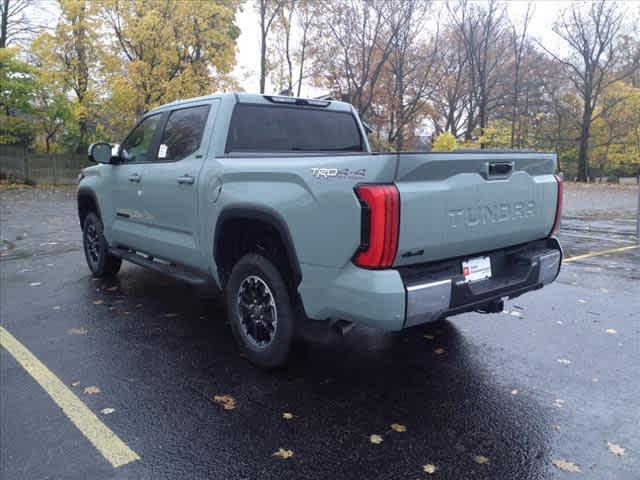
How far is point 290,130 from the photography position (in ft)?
15.5

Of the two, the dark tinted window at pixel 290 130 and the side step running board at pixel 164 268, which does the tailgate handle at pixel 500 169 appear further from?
the side step running board at pixel 164 268

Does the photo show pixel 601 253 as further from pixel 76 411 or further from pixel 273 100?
pixel 76 411

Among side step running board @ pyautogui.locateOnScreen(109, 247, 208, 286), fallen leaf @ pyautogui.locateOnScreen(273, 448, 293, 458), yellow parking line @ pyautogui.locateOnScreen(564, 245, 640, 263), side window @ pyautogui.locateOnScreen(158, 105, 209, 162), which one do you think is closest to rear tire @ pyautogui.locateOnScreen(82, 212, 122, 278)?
side step running board @ pyautogui.locateOnScreen(109, 247, 208, 286)

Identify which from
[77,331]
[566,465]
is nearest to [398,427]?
[566,465]

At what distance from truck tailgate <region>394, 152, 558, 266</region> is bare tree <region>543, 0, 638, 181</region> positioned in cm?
3847

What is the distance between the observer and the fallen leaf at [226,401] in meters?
3.31

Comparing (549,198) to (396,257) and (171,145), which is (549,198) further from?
(171,145)

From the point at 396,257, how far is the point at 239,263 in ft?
4.66

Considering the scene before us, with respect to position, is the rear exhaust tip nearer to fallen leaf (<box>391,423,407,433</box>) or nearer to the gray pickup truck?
the gray pickup truck

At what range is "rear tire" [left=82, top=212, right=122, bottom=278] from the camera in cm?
645

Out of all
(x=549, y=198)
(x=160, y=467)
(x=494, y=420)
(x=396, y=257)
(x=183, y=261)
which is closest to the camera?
(x=160, y=467)

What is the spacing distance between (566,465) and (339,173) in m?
1.97

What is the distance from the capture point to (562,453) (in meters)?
2.81

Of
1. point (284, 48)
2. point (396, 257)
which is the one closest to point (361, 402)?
point (396, 257)
